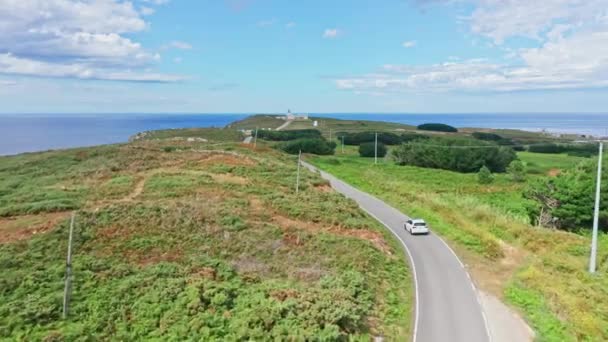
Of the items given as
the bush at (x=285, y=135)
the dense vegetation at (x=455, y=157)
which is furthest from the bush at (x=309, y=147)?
the bush at (x=285, y=135)

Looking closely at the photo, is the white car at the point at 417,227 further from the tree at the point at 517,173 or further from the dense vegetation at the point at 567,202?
the tree at the point at 517,173

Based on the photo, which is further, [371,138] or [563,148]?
[371,138]

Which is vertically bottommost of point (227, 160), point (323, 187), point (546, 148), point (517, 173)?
point (517, 173)

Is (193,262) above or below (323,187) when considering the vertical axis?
below

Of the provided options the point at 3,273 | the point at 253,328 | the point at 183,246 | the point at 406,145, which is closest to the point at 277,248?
the point at 183,246

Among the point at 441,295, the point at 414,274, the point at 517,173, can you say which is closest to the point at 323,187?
the point at 414,274

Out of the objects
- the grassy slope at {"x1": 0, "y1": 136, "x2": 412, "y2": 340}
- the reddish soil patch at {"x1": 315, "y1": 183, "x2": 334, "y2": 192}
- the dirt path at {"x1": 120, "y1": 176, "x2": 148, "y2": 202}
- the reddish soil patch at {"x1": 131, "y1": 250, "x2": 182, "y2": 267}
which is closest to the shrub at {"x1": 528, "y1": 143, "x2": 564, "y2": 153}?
the reddish soil patch at {"x1": 315, "y1": 183, "x2": 334, "y2": 192}

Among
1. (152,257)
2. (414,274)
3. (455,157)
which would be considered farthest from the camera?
(455,157)

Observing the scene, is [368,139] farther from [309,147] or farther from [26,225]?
[26,225]
